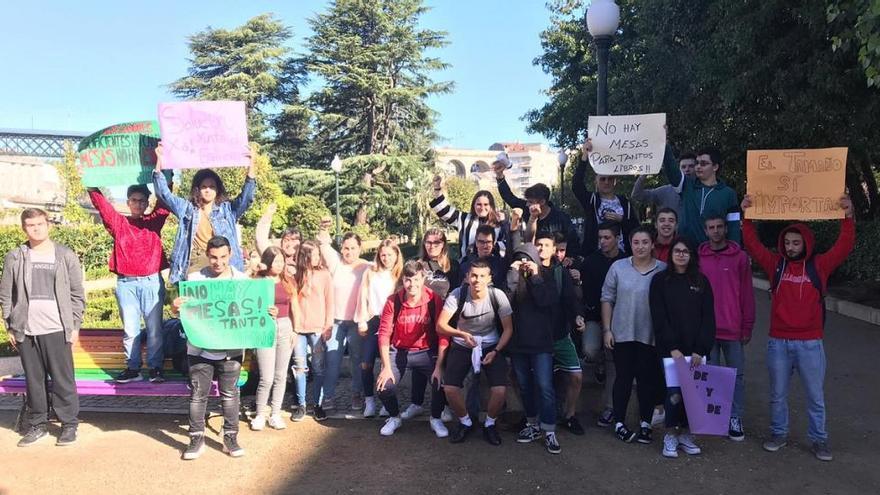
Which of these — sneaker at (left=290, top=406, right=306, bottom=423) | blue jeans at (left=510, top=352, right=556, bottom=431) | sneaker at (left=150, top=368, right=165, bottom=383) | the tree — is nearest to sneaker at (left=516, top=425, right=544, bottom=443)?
blue jeans at (left=510, top=352, right=556, bottom=431)

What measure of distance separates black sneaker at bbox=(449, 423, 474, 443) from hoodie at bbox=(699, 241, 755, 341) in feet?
7.24

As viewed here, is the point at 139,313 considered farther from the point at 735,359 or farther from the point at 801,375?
the point at 801,375

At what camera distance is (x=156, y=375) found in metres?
5.58

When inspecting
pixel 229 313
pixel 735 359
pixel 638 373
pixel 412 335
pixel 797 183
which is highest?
pixel 797 183

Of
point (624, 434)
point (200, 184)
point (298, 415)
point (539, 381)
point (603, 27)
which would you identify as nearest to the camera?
point (539, 381)

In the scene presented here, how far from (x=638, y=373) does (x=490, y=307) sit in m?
1.33

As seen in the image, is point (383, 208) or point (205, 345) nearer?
point (205, 345)

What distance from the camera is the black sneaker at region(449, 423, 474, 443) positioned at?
5.17 meters

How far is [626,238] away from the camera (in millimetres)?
5797

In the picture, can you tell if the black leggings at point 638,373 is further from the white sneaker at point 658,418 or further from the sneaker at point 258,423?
the sneaker at point 258,423

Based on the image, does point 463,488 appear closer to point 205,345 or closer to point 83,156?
point 205,345

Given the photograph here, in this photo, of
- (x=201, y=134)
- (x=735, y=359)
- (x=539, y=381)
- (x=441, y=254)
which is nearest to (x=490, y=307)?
(x=539, y=381)

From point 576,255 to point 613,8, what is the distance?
2.73m

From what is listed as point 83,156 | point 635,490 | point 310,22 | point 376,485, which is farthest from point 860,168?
point 310,22
